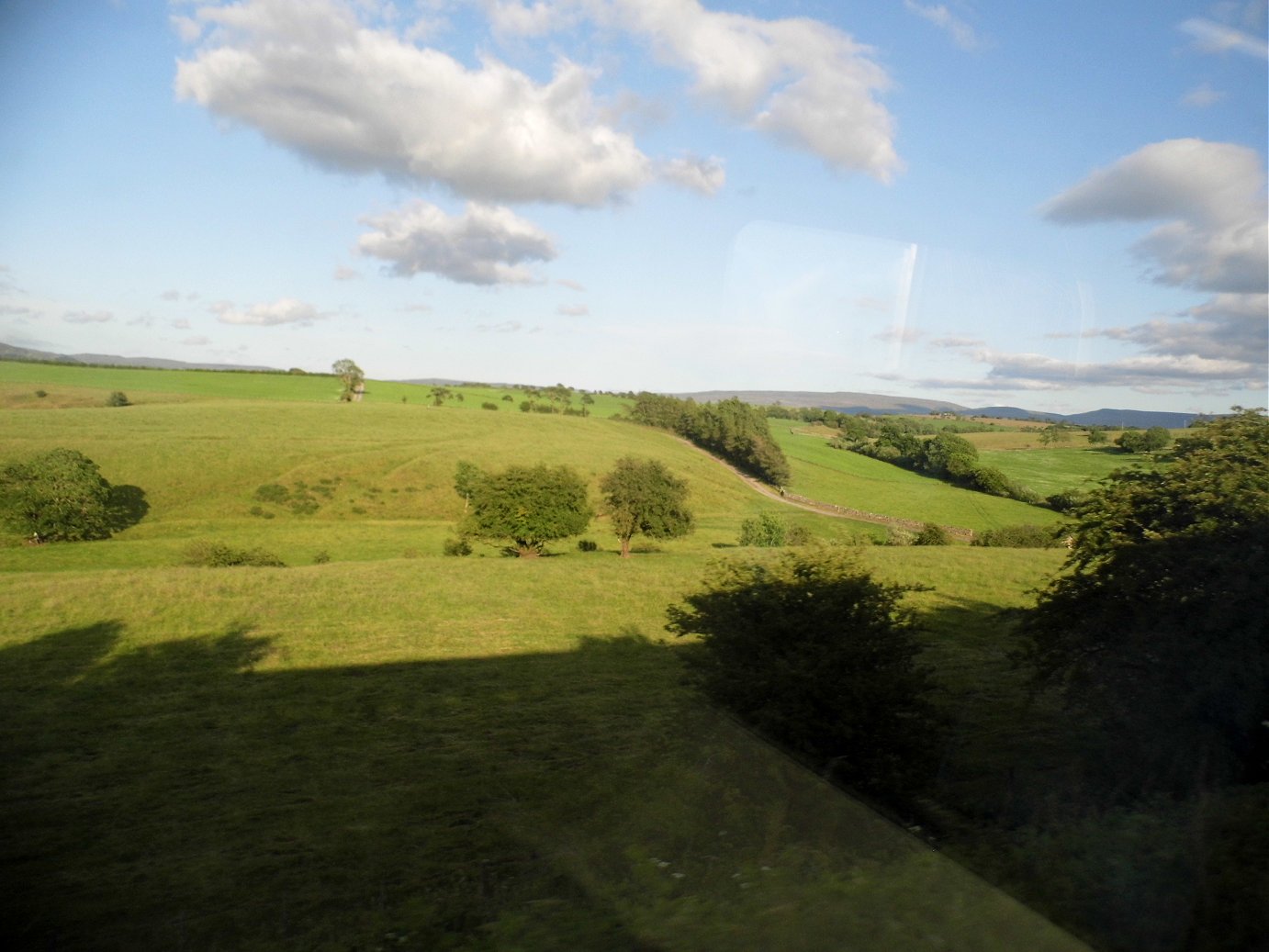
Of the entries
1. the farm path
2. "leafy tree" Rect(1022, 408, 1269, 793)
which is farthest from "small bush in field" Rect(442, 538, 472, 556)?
"leafy tree" Rect(1022, 408, 1269, 793)

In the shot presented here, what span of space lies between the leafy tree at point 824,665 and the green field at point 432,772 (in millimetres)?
753

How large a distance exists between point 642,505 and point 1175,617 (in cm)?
3257

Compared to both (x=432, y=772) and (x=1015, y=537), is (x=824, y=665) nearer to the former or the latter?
(x=432, y=772)

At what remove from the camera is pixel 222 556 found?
119ft

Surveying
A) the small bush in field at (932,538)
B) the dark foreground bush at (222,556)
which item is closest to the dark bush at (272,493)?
the dark foreground bush at (222,556)

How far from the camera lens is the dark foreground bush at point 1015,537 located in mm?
42438

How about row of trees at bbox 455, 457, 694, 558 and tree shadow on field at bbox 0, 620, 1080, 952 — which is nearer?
tree shadow on field at bbox 0, 620, 1080, 952

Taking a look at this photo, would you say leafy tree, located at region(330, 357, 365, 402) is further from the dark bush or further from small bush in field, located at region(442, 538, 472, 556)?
small bush in field, located at region(442, 538, 472, 556)

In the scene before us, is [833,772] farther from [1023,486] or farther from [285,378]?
[285,378]

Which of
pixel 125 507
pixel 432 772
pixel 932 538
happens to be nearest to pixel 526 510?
pixel 932 538

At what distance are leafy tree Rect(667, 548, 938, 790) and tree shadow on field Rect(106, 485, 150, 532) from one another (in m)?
45.4

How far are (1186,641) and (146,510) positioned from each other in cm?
5609

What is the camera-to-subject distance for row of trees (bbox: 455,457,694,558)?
41344 millimetres

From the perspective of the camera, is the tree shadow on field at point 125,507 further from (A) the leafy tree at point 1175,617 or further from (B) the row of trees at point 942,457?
(B) the row of trees at point 942,457
